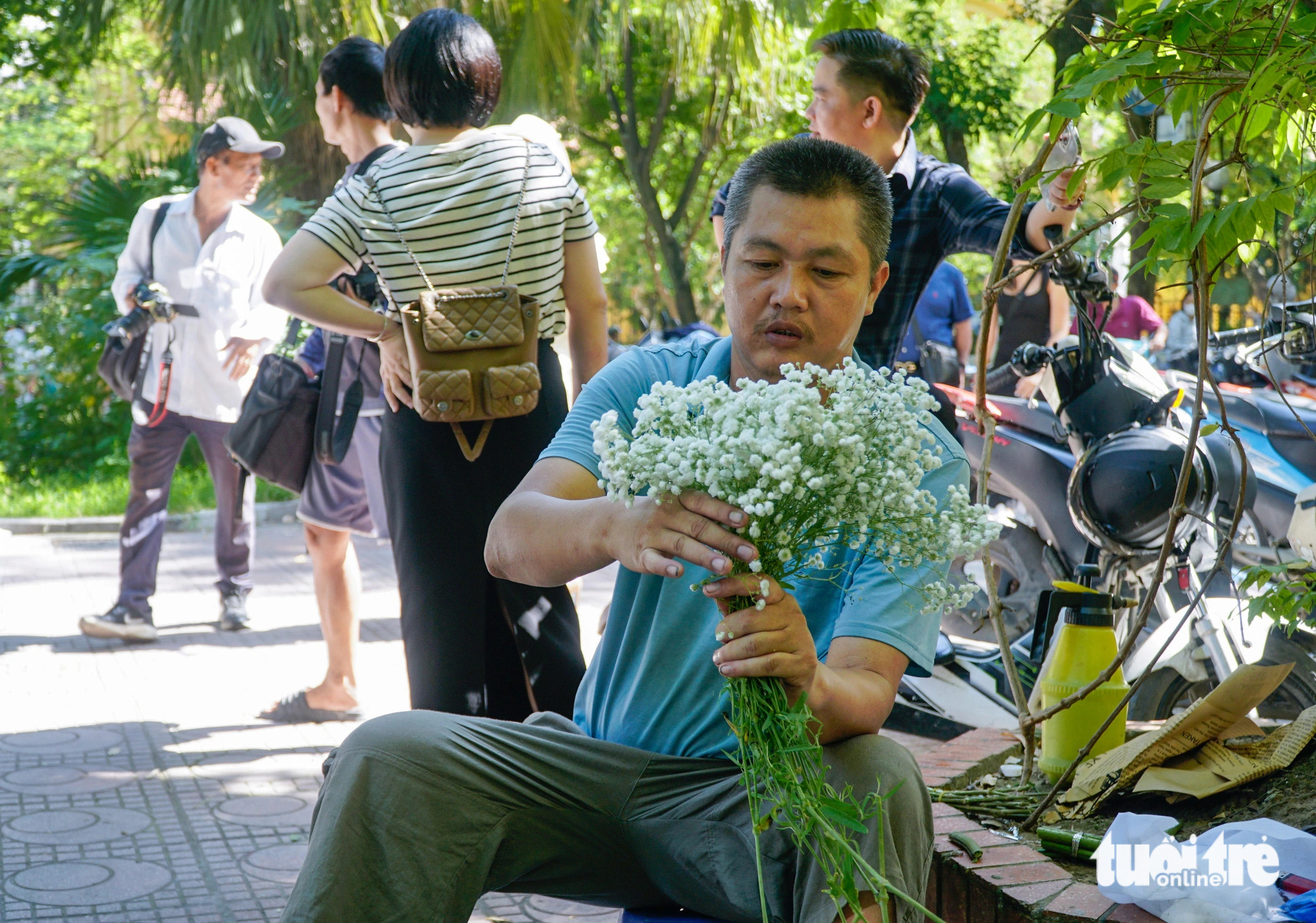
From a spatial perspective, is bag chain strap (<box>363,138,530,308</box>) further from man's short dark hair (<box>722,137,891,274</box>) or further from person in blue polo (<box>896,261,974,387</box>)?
person in blue polo (<box>896,261,974,387</box>)

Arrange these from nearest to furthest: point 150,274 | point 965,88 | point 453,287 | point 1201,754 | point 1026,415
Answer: point 1201,754, point 453,287, point 1026,415, point 150,274, point 965,88

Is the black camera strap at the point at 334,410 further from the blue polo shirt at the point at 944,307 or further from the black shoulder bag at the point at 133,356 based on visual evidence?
the blue polo shirt at the point at 944,307

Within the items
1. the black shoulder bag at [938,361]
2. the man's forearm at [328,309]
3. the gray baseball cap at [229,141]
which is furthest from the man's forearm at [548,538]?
the gray baseball cap at [229,141]

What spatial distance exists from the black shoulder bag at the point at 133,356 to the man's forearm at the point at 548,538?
16.4ft

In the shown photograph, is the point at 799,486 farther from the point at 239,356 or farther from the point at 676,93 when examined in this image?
the point at 676,93

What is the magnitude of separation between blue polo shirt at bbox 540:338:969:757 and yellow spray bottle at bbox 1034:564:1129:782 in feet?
2.98

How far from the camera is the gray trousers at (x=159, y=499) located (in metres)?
6.30

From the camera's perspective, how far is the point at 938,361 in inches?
263

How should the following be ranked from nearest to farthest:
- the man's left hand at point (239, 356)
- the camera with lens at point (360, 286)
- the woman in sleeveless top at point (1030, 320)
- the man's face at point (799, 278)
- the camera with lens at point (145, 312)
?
the man's face at point (799, 278), the camera with lens at point (360, 286), the man's left hand at point (239, 356), the camera with lens at point (145, 312), the woman in sleeveless top at point (1030, 320)

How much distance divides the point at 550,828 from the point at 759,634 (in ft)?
1.99

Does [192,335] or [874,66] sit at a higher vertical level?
[874,66]

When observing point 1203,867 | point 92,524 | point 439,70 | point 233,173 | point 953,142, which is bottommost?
point 1203,867

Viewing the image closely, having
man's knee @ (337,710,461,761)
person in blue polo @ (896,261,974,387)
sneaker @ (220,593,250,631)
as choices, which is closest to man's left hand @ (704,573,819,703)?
man's knee @ (337,710,461,761)

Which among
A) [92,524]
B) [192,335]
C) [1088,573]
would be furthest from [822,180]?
[92,524]
